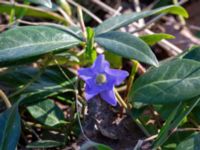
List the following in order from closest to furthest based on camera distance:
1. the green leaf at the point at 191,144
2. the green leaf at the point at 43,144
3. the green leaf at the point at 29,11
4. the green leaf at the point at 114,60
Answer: the green leaf at the point at 191,144
the green leaf at the point at 43,144
the green leaf at the point at 114,60
the green leaf at the point at 29,11

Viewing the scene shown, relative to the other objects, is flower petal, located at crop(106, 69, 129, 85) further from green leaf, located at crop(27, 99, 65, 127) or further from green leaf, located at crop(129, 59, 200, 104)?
green leaf, located at crop(27, 99, 65, 127)

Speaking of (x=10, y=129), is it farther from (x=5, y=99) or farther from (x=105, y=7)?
(x=105, y=7)

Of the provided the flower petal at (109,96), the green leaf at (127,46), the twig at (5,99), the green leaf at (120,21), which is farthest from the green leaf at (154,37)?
the twig at (5,99)

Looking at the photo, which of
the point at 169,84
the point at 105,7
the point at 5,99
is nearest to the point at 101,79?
the point at 169,84

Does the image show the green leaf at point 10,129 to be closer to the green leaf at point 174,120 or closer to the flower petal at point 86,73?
the flower petal at point 86,73

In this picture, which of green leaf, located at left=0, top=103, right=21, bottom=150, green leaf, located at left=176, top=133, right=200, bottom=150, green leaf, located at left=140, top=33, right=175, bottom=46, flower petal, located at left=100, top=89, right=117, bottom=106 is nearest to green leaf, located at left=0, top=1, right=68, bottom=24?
green leaf, located at left=140, top=33, right=175, bottom=46

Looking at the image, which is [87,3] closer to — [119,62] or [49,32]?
[119,62]
